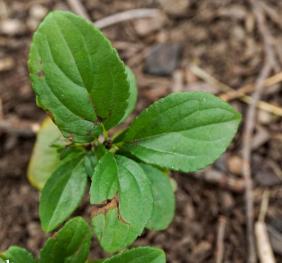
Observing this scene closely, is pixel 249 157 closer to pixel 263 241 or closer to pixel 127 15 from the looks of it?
pixel 263 241

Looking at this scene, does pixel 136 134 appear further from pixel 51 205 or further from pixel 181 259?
pixel 181 259

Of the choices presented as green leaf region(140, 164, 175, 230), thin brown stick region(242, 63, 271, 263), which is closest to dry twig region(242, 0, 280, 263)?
thin brown stick region(242, 63, 271, 263)

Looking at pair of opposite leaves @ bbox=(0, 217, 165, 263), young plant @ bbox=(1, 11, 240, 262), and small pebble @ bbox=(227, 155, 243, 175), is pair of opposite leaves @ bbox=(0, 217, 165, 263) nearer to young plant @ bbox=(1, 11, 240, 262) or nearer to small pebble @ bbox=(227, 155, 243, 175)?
young plant @ bbox=(1, 11, 240, 262)

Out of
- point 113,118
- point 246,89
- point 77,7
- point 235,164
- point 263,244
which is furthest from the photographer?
point 77,7

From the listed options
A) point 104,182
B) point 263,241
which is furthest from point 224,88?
point 104,182

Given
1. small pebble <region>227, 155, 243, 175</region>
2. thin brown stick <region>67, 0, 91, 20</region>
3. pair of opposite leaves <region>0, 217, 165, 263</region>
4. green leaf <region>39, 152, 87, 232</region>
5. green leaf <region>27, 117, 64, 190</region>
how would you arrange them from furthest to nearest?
thin brown stick <region>67, 0, 91, 20</region>
small pebble <region>227, 155, 243, 175</region>
green leaf <region>27, 117, 64, 190</region>
green leaf <region>39, 152, 87, 232</region>
pair of opposite leaves <region>0, 217, 165, 263</region>

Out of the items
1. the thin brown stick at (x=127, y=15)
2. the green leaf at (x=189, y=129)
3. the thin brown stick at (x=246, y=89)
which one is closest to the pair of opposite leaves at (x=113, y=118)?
the green leaf at (x=189, y=129)
